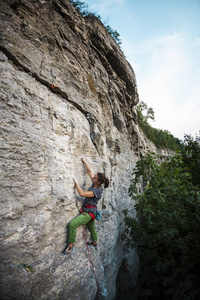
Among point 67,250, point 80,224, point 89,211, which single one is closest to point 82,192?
point 89,211

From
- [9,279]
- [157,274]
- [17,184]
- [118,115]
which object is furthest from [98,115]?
[157,274]

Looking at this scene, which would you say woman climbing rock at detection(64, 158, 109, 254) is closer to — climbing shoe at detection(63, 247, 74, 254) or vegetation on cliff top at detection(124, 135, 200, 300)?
climbing shoe at detection(63, 247, 74, 254)

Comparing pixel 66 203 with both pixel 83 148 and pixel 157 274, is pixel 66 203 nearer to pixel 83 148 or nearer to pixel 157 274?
pixel 83 148

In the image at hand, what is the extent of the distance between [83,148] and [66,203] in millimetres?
1511

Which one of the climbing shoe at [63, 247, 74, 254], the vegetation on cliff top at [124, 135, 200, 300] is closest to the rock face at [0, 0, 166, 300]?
the climbing shoe at [63, 247, 74, 254]

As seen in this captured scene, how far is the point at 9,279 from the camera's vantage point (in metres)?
1.98

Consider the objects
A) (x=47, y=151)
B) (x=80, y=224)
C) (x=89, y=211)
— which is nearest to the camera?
(x=47, y=151)

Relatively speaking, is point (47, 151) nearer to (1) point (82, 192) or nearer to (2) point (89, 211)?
(1) point (82, 192)

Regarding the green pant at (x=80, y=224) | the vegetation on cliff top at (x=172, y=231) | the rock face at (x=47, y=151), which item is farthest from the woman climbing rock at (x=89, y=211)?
the vegetation on cliff top at (x=172, y=231)

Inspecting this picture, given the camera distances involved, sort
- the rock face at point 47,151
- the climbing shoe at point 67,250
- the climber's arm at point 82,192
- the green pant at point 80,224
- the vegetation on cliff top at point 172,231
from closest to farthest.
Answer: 1. the rock face at point 47,151
2. the climbing shoe at point 67,250
3. the green pant at point 80,224
4. the climber's arm at point 82,192
5. the vegetation on cliff top at point 172,231

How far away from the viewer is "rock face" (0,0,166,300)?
2197 millimetres

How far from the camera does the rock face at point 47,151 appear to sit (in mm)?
2197

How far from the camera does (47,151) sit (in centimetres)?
277

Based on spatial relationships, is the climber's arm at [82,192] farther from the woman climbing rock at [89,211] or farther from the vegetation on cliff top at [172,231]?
the vegetation on cliff top at [172,231]
